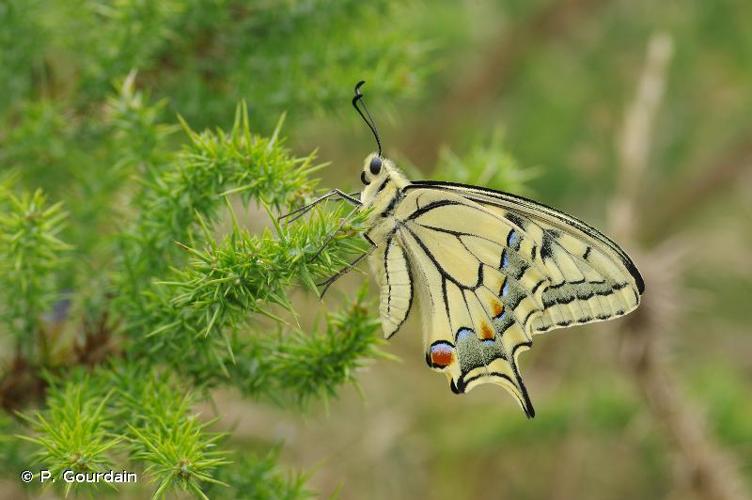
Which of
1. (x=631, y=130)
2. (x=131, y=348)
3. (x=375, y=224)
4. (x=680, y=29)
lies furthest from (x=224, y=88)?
(x=680, y=29)

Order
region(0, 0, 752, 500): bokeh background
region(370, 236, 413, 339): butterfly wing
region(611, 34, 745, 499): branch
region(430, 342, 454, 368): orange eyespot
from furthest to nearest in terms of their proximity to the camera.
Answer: region(611, 34, 745, 499): branch, region(0, 0, 752, 500): bokeh background, region(430, 342, 454, 368): orange eyespot, region(370, 236, 413, 339): butterfly wing

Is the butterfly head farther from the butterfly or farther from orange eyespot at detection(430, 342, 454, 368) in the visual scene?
orange eyespot at detection(430, 342, 454, 368)

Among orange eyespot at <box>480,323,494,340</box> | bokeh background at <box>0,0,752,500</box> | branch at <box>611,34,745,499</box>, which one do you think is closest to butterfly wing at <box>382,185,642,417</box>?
orange eyespot at <box>480,323,494,340</box>

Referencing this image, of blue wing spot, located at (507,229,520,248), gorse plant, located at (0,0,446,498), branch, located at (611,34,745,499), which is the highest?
branch, located at (611,34,745,499)

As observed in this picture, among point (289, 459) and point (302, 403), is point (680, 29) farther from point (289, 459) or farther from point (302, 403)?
point (302, 403)

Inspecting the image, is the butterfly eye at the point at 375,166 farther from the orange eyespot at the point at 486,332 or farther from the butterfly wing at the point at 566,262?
the orange eyespot at the point at 486,332

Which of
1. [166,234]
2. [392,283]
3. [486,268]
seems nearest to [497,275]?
[486,268]
